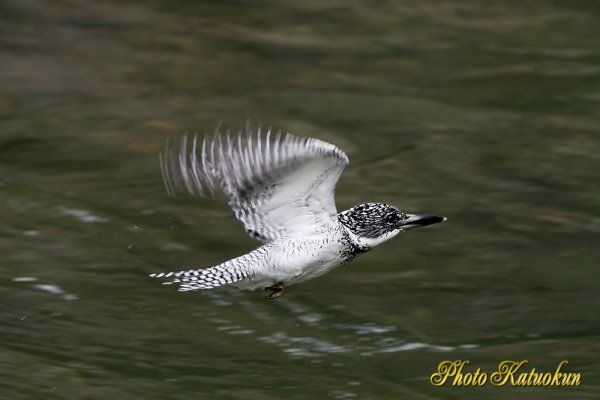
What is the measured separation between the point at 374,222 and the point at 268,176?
45.6 inches

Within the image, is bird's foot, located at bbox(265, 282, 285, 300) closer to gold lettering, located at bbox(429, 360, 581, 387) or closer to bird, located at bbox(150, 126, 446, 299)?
bird, located at bbox(150, 126, 446, 299)

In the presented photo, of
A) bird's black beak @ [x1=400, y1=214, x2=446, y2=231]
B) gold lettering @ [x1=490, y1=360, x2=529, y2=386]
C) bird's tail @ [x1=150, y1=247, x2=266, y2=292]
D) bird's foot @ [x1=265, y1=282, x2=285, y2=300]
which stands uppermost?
bird's black beak @ [x1=400, y1=214, x2=446, y2=231]

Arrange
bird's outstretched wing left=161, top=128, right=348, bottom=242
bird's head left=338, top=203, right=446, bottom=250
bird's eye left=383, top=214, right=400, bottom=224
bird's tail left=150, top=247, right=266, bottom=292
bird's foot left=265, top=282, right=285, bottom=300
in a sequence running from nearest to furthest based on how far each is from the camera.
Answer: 1. bird's outstretched wing left=161, top=128, right=348, bottom=242
2. bird's tail left=150, top=247, right=266, bottom=292
3. bird's foot left=265, top=282, right=285, bottom=300
4. bird's head left=338, top=203, right=446, bottom=250
5. bird's eye left=383, top=214, right=400, bottom=224

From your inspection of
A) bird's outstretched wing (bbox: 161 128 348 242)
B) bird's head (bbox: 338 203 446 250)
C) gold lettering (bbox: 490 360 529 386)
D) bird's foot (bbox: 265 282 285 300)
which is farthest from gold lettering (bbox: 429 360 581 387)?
bird's outstretched wing (bbox: 161 128 348 242)

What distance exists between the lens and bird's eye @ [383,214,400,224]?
7.57 m

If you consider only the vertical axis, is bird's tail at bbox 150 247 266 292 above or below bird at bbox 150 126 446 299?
below

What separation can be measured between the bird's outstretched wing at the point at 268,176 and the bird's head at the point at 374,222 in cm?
38

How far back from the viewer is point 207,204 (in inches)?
407

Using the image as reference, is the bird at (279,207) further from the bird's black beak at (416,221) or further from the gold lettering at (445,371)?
the gold lettering at (445,371)

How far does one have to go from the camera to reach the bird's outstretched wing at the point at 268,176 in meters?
6.32

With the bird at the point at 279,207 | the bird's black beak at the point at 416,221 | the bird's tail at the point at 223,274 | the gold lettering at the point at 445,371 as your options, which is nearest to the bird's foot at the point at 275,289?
the bird at the point at 279,207

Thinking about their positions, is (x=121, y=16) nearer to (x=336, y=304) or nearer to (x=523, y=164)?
(x=523, y=164)

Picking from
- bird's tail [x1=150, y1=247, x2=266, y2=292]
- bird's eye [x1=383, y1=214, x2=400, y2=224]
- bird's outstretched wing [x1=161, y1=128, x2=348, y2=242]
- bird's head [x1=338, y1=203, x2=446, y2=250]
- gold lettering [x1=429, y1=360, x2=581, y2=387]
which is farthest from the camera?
bird's eye [x1=383, y1=214, x2=400, y2=224]

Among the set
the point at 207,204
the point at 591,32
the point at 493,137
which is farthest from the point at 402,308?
the point at 591,32
